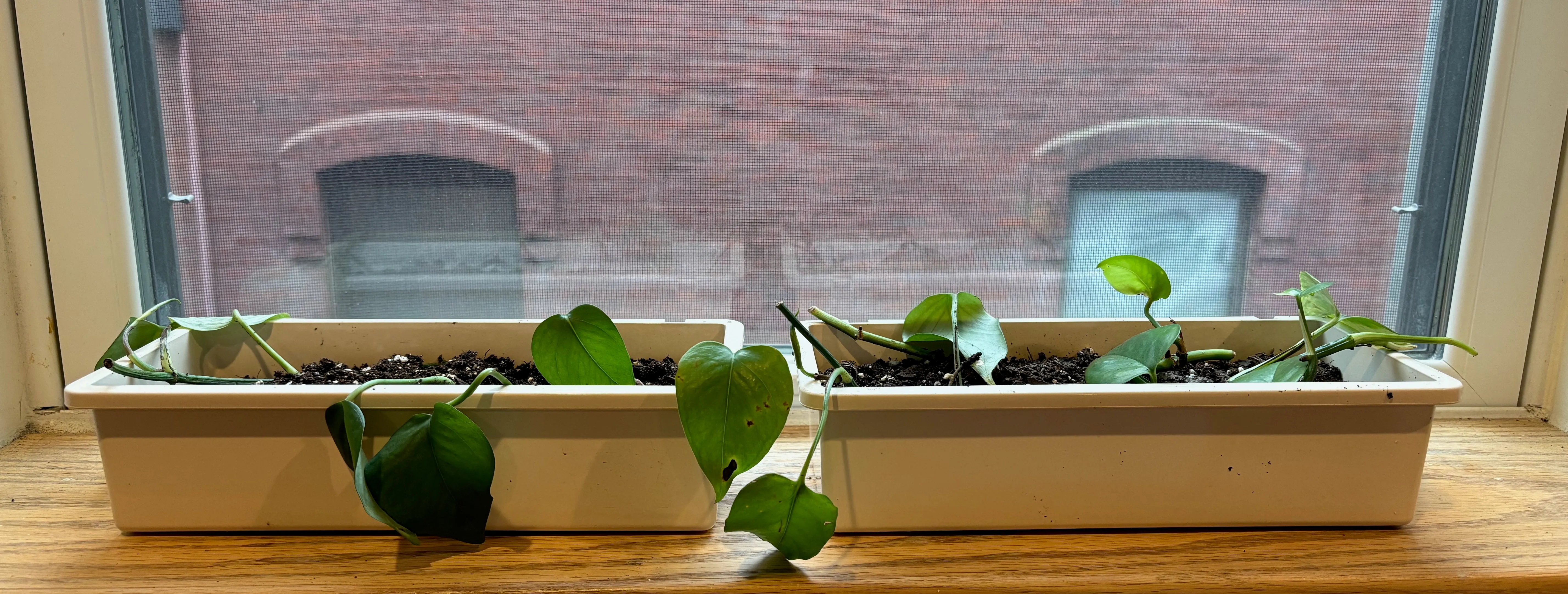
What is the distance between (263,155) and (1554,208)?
Answer: 107 cm

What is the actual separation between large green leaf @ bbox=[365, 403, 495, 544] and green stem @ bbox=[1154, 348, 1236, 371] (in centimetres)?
45

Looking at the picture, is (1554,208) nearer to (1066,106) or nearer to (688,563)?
(1066,106)

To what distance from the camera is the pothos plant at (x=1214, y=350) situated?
592 millimetres

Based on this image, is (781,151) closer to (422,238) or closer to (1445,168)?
(422,238)

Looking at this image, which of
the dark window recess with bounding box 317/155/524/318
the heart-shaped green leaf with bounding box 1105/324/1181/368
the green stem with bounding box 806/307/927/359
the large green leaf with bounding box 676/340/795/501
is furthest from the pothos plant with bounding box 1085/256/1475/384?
the dark window recess with bounding box 317/155/524/318

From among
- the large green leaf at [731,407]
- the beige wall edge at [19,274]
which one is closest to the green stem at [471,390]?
the large green leaf at [731,407]

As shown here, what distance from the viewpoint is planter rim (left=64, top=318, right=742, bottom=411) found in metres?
0.53

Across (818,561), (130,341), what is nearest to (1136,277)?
(818,561)

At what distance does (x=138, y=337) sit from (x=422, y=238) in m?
0.22

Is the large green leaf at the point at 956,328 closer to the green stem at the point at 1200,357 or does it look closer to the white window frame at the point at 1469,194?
the green stem at the point at 1200,357

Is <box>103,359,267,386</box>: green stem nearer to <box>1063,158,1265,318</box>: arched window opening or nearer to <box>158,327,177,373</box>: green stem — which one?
<box>158,327,177,373</box>: green stem

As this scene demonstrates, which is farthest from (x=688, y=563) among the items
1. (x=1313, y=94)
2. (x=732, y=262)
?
(x=1313, y=94)

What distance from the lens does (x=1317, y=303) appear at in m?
0.66

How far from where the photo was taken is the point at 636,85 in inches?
29.6
